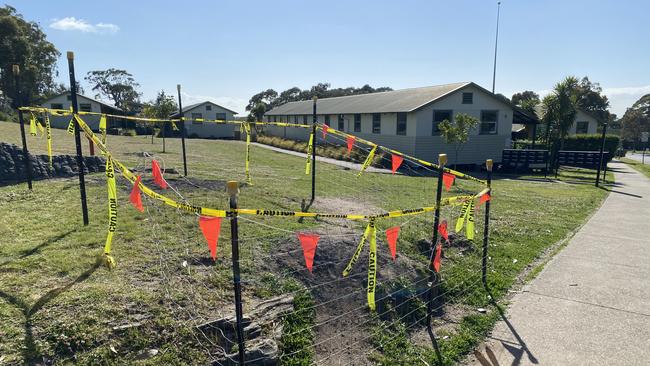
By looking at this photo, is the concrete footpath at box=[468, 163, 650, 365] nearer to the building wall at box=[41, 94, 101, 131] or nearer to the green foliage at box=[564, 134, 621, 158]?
the green foliage at box=[564, 134, 621, 158]

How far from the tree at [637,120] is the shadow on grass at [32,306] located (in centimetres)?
8781

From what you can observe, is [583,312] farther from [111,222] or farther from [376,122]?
[376,122]

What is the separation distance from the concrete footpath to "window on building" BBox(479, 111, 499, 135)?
17486 mm

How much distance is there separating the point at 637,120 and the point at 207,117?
76.4 m

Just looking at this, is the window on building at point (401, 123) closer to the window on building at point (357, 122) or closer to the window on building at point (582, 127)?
the window on building at point (357, 122)

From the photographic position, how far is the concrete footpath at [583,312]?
468 cm

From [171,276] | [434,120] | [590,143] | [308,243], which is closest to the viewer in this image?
[308,243]

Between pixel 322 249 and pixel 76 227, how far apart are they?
4116mm

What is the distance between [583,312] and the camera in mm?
5703

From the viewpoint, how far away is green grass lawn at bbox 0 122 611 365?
3.99m

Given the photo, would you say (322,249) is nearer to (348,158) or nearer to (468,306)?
(468,306)

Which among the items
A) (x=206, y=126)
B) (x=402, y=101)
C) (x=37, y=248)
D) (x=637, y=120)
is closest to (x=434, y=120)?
(x=402, y=101)

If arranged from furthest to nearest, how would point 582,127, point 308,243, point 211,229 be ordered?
point 582,127, point 308,243, point 211,229

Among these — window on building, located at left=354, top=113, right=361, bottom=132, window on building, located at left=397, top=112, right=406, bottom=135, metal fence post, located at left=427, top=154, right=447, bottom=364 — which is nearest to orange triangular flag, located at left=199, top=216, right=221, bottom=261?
metal fence post, located at left=427, top=154, right=447, bottom=364
